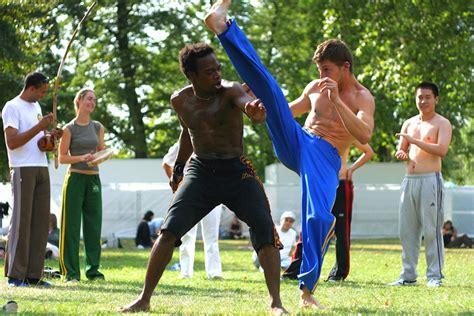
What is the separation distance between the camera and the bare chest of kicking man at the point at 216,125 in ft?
26.6

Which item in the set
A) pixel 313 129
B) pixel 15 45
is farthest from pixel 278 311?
pixel 15 45

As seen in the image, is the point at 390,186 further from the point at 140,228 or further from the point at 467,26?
the point at 140,228

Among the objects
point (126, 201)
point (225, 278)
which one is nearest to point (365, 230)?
point (126, 201)

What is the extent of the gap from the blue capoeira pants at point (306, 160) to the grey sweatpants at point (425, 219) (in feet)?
11.4

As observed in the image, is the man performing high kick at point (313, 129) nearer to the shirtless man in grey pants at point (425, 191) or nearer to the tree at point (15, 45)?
the shirtless man in grey pants at point (425, 191)

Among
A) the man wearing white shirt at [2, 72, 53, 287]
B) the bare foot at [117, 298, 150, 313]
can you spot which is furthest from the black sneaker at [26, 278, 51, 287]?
the bare foot at [117, 298, 150, 313]

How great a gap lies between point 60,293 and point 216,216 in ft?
11.1

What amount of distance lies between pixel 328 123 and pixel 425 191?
11.3 ft

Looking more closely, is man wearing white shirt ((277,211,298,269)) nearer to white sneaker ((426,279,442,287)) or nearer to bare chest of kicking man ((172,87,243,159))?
white sneaker ((426,279,442,287))

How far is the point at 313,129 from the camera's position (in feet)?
30.1

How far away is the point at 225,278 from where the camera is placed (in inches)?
516

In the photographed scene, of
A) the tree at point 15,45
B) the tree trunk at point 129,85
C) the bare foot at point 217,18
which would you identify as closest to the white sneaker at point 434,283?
the bare foot at point 217,18

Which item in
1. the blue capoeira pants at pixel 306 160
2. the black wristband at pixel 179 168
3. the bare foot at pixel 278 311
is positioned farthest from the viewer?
the black wristband at pixel 179 168

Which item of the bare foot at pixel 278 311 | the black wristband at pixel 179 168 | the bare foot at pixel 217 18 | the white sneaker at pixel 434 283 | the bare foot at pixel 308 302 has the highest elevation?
the bare foot at pixel 217 18
